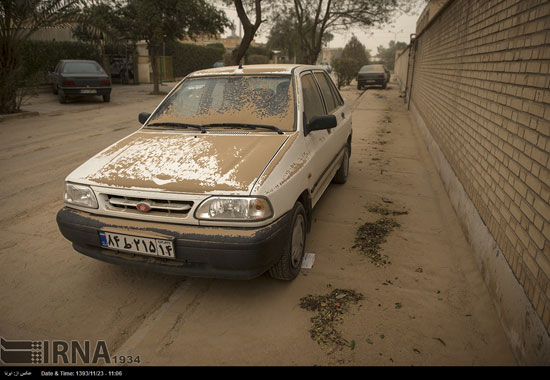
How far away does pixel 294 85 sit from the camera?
3654mm

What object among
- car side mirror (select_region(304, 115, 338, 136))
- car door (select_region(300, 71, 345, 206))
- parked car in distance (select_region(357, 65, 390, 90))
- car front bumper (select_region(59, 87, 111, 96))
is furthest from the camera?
parked car in distance (select_region(357, 65, 390, 90))

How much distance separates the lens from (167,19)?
1920 centimetres

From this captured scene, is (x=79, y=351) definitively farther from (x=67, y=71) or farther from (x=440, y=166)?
(x=67, y=71)

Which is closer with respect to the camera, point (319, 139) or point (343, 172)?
point (319, 139)

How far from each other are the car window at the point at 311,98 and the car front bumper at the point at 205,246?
133cm

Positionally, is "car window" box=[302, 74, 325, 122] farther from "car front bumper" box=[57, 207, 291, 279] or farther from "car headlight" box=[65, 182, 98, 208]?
"car headlight" box=[65, 182, 98, 208]

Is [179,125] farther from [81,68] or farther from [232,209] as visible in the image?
[81,68]

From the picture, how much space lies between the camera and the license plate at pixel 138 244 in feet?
8.41

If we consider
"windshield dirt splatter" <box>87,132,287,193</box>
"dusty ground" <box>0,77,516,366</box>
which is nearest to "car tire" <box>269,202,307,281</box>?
"dusty ground" <box>0,77,516,366</box>

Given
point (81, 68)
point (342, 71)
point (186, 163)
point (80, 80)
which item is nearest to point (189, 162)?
point (186, 163)

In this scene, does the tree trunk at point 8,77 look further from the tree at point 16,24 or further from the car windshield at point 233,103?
the car windshield at point 233,103

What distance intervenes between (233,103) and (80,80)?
1343 centimetres

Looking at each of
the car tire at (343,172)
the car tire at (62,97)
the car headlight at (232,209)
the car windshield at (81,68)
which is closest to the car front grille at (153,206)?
the car headlight at (232,209)

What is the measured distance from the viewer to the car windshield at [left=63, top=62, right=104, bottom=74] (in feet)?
48.2
